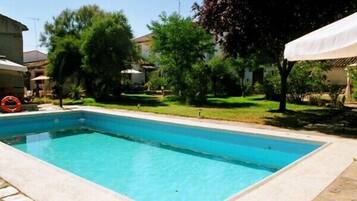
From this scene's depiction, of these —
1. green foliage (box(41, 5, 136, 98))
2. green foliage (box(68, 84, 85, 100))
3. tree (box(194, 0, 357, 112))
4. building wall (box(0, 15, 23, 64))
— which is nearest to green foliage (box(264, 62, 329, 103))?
tree (box(194, 0, 357, 112))

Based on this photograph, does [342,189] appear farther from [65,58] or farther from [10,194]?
[65,58]

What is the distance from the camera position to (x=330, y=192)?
17.7 ft

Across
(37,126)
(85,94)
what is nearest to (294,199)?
(37,126)

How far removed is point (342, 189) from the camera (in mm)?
5477

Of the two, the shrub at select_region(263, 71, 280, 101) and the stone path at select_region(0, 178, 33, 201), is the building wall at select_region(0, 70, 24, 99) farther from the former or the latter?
the stone path at select_region(0, 178, 33, 201)

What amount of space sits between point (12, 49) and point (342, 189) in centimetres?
2317

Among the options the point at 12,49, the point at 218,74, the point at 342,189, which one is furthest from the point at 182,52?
the point at 342,189

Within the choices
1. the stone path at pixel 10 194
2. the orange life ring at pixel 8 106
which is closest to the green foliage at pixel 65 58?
the orange life ring at pixel 8 106

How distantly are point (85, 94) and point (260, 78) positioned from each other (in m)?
18.1

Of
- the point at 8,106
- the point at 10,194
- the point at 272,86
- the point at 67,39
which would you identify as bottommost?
the point at 10,194

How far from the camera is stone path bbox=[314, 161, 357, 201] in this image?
509cm

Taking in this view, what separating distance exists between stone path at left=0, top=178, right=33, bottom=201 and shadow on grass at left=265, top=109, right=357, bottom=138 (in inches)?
363

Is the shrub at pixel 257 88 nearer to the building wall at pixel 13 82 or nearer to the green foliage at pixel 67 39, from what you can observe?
the green foliage at pixel 67 39

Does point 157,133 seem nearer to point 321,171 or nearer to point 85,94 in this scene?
point 321,171
